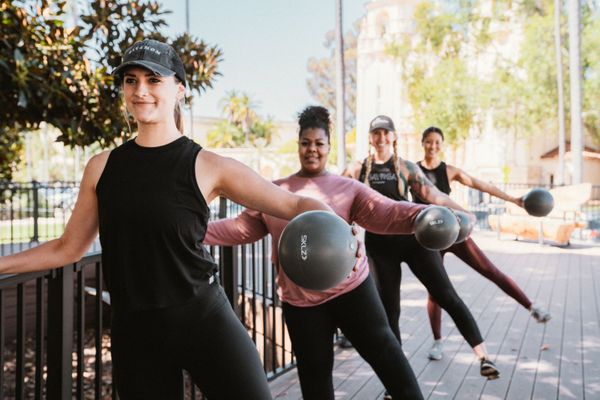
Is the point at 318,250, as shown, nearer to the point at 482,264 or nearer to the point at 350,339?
the point at 350,339

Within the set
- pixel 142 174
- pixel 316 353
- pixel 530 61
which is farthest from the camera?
pixel 530 61

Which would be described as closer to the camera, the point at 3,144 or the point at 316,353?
the point at 316,353

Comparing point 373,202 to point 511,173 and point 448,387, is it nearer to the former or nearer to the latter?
point 448,387

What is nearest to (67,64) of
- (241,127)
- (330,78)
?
(330,78)

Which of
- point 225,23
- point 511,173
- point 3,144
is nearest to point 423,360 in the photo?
point 3,144

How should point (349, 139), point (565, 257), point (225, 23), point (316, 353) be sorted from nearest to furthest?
1. point (316, 353)
2. point (565, 257)
3. point (349, 139)
4. point (225, 23)

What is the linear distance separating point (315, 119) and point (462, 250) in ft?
6.77

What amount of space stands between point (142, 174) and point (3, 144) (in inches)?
335

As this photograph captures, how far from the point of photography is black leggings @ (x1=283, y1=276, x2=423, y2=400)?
2.52 metres

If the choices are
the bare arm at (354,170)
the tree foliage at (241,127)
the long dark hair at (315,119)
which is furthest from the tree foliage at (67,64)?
the tree foliage at (241,127)

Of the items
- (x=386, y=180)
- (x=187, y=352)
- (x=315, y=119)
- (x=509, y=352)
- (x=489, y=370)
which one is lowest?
(x=509, y=352)

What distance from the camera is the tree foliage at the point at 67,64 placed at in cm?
484

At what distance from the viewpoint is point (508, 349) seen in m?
4.94

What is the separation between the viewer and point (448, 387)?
4016mm
